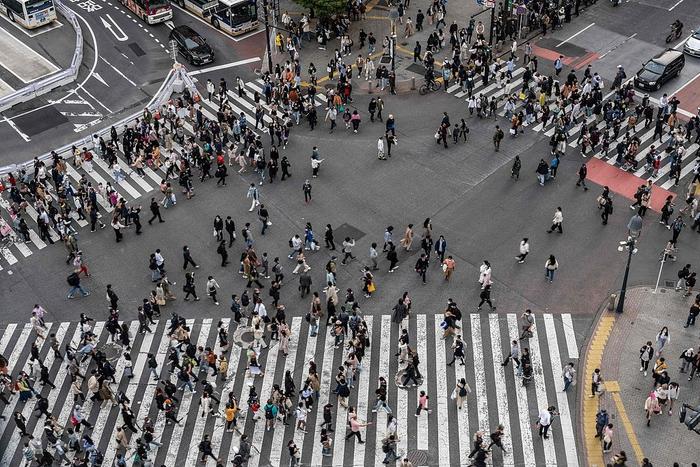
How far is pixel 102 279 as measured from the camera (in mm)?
37438

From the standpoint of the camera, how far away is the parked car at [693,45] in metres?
52.9

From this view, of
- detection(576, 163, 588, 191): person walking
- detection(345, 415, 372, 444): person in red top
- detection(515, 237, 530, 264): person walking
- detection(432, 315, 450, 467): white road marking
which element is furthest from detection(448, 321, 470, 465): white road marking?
detection(576, 163, 588, 191): person walking

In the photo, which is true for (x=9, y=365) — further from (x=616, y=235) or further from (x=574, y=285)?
(x=616, y=235)

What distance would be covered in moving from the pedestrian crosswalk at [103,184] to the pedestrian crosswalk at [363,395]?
5.92 metres

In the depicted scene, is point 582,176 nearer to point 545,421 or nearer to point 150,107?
point 545,421

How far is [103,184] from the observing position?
4397cm

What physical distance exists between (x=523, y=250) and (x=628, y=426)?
9500 mm

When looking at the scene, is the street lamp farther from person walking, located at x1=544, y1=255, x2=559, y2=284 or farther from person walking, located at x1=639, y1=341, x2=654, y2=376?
person walking, located at x1=544, y1=255, x2=559, y2=284

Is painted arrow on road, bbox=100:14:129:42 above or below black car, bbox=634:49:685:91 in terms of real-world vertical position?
below

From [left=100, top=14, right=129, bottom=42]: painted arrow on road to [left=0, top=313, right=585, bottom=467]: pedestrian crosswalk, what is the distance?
30201mm

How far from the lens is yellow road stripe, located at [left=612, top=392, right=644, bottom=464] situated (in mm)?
28625

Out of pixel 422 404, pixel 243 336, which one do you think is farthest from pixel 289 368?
pixel 422 404

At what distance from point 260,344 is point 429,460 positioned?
28.5 ft

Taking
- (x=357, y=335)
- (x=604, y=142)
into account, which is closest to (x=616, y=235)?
(x=604, y=142)
